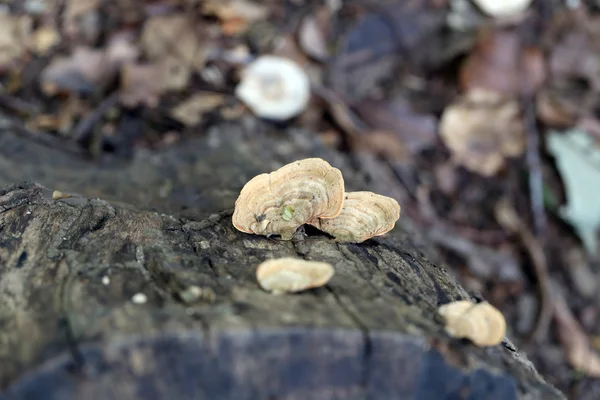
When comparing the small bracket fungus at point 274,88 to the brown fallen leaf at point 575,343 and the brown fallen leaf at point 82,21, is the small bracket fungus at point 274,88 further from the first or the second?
the brown fallen leaf at point 575,343

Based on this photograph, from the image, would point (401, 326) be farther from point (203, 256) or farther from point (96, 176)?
point (96, 176)

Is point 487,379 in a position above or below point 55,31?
above

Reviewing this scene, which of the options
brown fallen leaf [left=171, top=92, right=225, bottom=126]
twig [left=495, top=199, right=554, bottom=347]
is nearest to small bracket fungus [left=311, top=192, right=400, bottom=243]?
brown fallen leaf [left=171, top=92, right=225, bottom=126]

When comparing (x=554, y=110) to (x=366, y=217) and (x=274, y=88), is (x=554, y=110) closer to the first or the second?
(x=274, y=88)

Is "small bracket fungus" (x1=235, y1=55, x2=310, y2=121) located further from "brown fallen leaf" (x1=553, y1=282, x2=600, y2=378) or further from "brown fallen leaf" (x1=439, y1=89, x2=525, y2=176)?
"brown fallen leaf" (x1=553, y1=282, x2=600, y2=378)

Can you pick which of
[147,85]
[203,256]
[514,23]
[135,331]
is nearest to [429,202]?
[514,23]

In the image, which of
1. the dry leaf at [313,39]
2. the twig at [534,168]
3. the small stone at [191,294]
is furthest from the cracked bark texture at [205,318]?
the dry leaf at [313,39]
